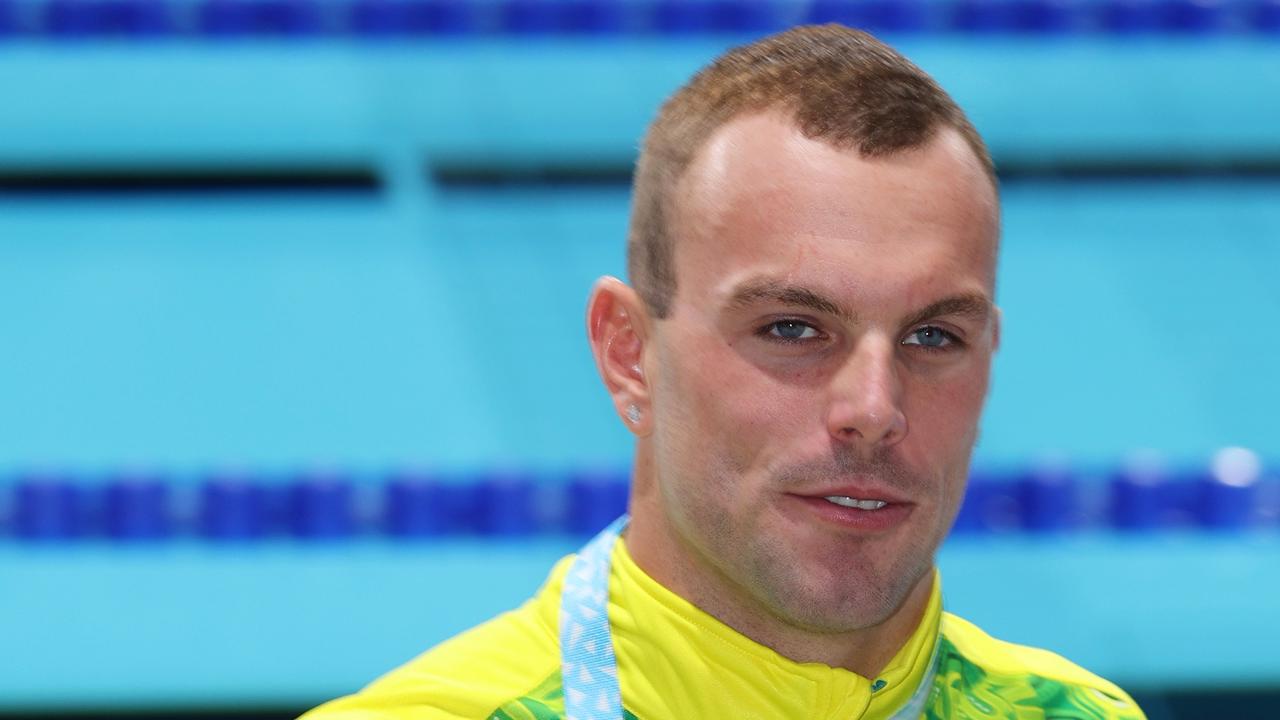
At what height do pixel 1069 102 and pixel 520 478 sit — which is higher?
pixel 1069 102

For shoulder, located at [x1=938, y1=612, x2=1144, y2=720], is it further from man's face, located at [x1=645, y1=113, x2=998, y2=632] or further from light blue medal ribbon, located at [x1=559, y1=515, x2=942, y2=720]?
man's face, located at [x1=645, y1=113, x2=998, y2=632]

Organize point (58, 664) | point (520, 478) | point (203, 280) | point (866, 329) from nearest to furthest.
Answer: point (866, 329) → point (58, 664) → point (520, 478) → point (203, 280)

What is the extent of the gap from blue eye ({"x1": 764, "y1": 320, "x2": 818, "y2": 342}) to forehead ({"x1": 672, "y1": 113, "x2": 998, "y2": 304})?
41mm

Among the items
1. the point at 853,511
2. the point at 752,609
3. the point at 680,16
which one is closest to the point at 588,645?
the point at 752,609

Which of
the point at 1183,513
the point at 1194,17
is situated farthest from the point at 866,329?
the point at 1194,17

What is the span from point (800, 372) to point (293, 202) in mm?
3679

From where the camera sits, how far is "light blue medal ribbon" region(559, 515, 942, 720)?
117 cm

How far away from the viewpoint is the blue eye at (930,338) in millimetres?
1130

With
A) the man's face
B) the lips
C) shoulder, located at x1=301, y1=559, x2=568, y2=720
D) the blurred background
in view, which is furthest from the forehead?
the blurred background

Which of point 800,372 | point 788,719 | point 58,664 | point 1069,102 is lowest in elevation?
point 788,719

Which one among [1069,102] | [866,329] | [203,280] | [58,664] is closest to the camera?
[866,329]

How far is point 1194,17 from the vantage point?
204 inches

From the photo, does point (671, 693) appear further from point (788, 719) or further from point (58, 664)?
point (58, 664)

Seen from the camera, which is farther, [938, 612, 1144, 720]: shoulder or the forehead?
[938, 612, 1144, 720]: shoulder
